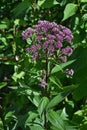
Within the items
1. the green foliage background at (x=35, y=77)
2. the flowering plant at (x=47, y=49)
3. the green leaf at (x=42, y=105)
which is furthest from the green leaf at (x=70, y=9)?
the green leaf at (x=42, y=105)

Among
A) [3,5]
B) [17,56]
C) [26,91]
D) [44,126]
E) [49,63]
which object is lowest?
[44,126]

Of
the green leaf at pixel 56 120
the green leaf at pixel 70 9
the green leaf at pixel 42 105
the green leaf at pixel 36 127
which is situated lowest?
the green leaf at pixel 56 120

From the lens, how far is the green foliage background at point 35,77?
2584mm

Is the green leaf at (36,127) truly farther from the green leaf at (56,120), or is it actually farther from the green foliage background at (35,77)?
the green leaf at (56,120)

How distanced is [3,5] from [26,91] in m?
2.41

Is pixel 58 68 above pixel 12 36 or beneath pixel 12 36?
beneath

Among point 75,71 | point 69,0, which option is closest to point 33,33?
point 75,71

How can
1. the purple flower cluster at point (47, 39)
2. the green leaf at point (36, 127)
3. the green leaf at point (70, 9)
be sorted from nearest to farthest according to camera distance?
the purple flower cluster at point (47, 39), the green leaf at point (36, 127), the green leaf at point (70, 9)

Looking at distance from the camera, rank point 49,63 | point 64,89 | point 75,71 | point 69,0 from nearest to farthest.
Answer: point 64,89 < point 49,63 < point 75,71 < point 69,0

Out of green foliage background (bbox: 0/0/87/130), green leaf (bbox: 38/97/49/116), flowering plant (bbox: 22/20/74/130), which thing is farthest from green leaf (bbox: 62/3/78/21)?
green leaf (bbox: 38/97/49/116)

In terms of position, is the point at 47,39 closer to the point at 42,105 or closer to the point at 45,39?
the point at 45,39

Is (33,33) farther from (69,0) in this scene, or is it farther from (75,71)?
(69,0)

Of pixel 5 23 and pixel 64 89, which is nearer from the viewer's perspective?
pixel 64 89

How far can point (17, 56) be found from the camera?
148 inches
